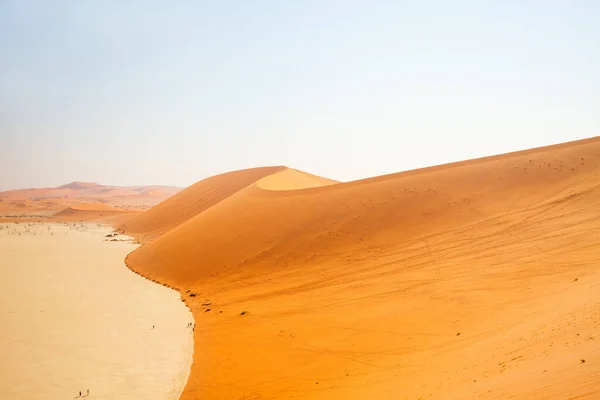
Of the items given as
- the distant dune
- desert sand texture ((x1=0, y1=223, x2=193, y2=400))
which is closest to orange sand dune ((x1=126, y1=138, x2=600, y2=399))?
desert sand texture ((x1=0, y1=223, x2=193, y2=400))

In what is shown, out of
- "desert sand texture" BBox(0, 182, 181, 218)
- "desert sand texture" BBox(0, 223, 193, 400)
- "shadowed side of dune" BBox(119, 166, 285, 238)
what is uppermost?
"desert sand texture" BBox(0, 182, 181, 218)

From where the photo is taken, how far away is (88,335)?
9789mm

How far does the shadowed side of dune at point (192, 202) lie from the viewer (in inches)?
1474

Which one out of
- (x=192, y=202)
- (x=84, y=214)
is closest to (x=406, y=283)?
(x=192, y=202)

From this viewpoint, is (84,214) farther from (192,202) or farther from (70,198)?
(70,198)

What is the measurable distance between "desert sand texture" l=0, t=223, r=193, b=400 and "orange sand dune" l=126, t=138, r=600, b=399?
791 millimetres

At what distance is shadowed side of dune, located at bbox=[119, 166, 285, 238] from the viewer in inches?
1474

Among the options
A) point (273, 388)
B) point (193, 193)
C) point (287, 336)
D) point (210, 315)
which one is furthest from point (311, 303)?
point (193, 193)

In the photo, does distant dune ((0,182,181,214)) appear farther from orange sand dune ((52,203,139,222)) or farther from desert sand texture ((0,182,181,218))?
orange sand dune ((52,203,139,222))

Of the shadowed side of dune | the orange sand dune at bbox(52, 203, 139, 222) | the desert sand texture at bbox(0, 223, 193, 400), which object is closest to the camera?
the desert sand texture at bbox(0, 223, 193, 400)

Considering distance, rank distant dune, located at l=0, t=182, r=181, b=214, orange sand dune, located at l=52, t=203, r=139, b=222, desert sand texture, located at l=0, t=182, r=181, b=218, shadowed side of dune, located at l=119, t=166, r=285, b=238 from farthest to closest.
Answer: distant dune, located at l=0, t=182, r=181, b=214, desert sand texture, located at l=0, t=182, r=181, b=218, orange sand dune, located at l=52, t=203, r=139, b=222, shadowed side of dune, located at l=119, t=166, r=285, b=238

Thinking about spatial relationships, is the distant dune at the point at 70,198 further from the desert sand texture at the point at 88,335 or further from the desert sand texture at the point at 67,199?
the desert sand texture at the point at 88,335

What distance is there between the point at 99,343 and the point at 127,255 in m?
14.6

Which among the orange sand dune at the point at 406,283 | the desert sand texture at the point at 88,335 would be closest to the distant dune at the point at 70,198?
the desert sand texture at the point at 88,335
